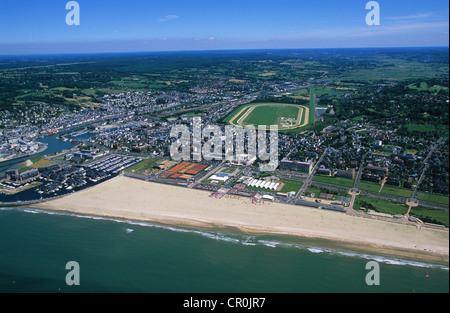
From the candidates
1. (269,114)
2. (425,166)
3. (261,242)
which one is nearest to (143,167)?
(261,242)

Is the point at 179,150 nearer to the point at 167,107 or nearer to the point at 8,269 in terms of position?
the point at 8,269

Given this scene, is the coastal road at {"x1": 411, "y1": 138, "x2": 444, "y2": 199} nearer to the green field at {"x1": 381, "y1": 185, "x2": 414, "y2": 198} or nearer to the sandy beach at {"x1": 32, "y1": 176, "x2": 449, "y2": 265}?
the green field at {"x1": 381, "y1": 185, "x2": 414, "y2": 198}

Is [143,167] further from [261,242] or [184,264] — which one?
[261,242]

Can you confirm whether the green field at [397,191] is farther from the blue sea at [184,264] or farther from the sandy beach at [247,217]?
the blue sea at [184,264]
